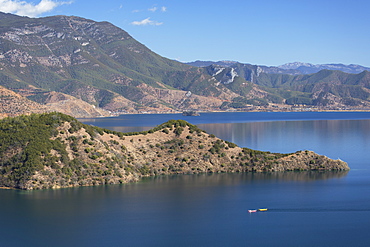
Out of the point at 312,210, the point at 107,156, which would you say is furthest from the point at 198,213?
the point at 107,156

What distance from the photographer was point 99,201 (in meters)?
61.8

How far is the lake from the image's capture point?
159 feet

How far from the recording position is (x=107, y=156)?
7319cm

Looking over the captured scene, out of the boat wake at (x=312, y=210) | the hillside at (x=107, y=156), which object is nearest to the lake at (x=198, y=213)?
the boat wake at (x=312, y=210)

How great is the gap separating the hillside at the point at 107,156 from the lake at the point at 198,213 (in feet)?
8.04

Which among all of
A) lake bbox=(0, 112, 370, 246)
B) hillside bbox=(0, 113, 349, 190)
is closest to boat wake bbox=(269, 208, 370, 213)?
lake bbox=(0, 112, 370, 246)

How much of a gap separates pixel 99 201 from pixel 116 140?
→ 20.2 metres

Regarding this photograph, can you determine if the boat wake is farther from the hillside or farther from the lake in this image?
the hillside

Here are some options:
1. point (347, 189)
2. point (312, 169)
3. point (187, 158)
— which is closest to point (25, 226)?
point (187, 158)

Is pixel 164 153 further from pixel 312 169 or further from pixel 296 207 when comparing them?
pixel 296 207

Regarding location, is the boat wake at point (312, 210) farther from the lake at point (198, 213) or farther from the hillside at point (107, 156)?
the hillside at point (107, 156)

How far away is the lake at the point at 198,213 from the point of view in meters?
48.5

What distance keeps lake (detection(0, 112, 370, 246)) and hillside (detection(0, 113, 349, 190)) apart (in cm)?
245

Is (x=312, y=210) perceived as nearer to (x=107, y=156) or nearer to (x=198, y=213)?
(x=198, y=213)
